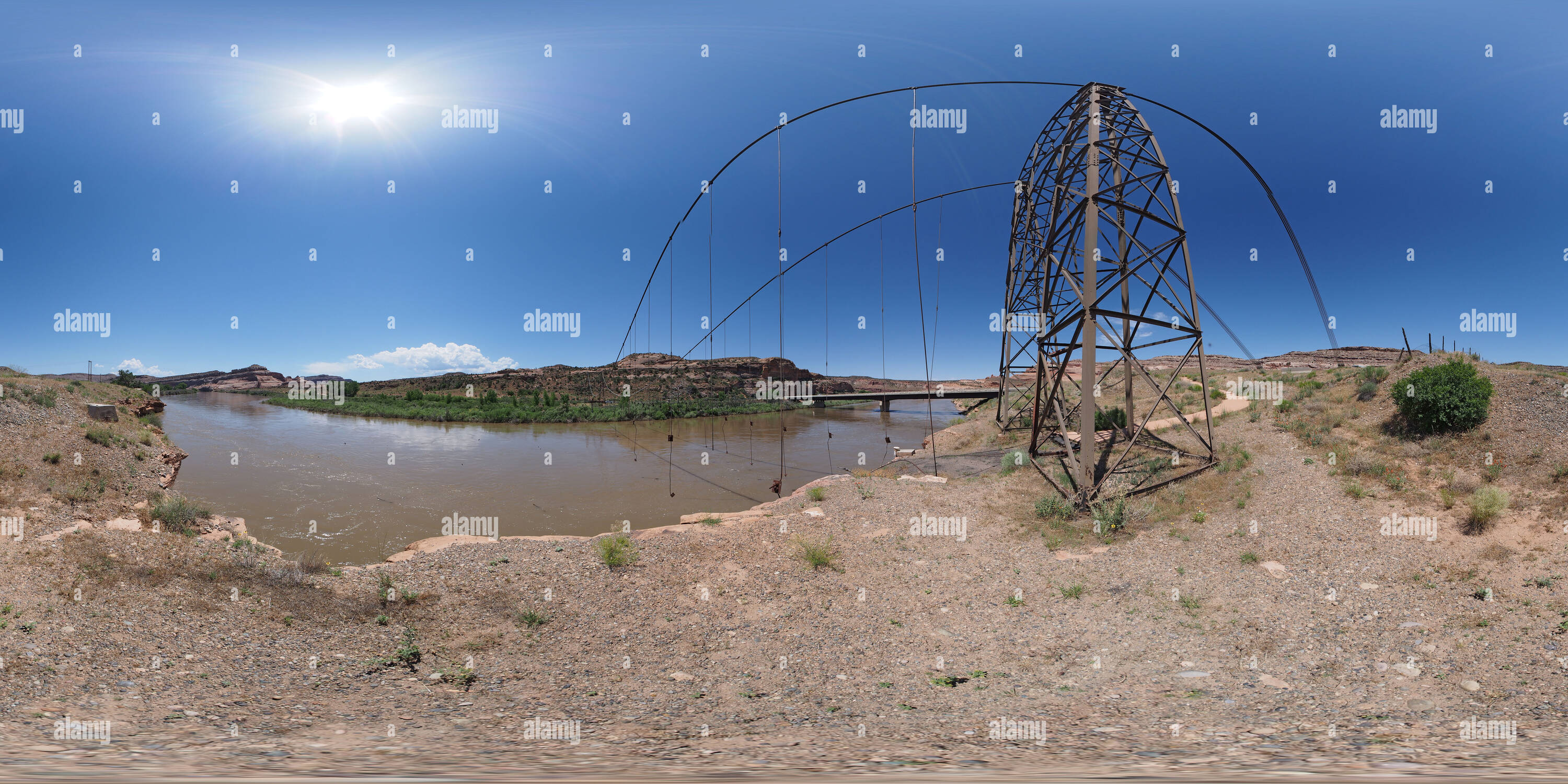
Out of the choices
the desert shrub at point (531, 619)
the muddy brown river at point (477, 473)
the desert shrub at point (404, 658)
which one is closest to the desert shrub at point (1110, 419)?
the muddy brown river at point (477, 473)

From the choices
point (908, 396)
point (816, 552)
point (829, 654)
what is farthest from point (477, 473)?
point (908, 396)

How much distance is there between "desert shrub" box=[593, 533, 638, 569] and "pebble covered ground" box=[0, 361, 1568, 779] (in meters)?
0.17

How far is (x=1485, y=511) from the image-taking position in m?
7.00

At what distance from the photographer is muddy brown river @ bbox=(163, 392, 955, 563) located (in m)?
13.3

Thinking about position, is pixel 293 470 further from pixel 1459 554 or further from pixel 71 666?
pixel 1459 554

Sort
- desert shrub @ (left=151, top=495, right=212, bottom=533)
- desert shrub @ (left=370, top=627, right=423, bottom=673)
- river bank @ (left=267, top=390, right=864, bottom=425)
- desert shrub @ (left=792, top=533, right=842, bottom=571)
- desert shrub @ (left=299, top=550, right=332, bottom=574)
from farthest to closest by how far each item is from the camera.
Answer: river bank @ (left=267, top=390, right=864, bottom=425), desert shrub @ (left=151, top=495, right=212, bottom=533), desert shrub @ (left=792, top=533, right=842, bottom=571), desert shrub @ (left=299, top=550, right=332, bottom=574), desert shrub @ (left=370, top=627, right=423, bottom=673)

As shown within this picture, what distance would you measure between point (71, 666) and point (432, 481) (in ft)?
51.7

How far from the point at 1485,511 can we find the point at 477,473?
25779 millimetres

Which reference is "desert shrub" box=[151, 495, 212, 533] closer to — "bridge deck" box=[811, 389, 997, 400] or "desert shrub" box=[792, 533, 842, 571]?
"desert shrub" box=[792, 533, 842, 571]

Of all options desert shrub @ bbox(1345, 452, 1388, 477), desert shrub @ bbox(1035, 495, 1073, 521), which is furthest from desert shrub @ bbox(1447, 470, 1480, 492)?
desert shrub @ bbox(1035, 495, 1073, 521)

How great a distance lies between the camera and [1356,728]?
3740 mm

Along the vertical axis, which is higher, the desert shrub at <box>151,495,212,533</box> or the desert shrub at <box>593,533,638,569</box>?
the desert shrub at <box>151,495,212,533</box>

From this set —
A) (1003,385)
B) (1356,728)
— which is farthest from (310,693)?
(1003,385)

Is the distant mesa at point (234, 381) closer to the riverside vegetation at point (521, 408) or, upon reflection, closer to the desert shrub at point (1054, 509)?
the riverside vegetation at point (521, 408)
